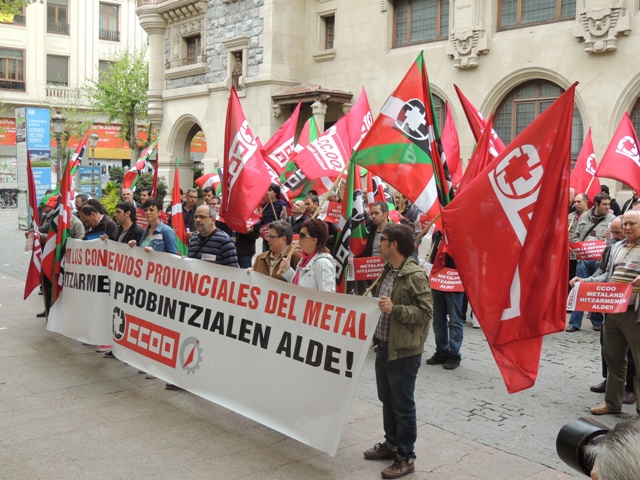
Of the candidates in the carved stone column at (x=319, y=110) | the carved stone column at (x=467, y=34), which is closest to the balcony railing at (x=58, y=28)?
the carved stone column at (x=319, y=110)

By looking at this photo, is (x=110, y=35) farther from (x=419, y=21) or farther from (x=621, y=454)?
(x=621, y=454)

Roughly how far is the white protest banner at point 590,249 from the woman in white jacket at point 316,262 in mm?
4741

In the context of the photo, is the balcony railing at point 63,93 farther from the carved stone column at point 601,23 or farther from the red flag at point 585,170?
the red flag at point 585,170

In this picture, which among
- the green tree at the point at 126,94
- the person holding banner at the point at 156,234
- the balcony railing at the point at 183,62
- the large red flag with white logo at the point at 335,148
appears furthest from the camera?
the green tree at the point at 126,94

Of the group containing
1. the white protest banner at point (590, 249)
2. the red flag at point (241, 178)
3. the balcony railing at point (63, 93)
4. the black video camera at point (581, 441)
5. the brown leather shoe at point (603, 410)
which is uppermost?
the balcony railing at point (63, 93)

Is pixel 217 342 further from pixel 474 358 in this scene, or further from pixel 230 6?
pixel 230 6

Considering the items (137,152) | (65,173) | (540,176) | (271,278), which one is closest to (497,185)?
(540,176)

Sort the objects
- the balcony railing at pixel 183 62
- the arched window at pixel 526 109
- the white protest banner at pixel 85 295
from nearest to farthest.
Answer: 1. the white protest banner at pixel 85 295
2. the arched window at pixel 526 109
3. the balcony railing at pixel 183 62

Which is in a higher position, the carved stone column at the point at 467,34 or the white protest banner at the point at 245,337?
the carved stone column at the point at 467,34

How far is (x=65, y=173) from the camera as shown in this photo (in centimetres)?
889

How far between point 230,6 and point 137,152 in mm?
16918

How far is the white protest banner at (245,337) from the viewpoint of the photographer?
5.07 metres

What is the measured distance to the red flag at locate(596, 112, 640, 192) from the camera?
405 inches

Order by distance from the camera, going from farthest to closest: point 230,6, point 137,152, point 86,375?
point 137,152
point 230,6
point 86,375
